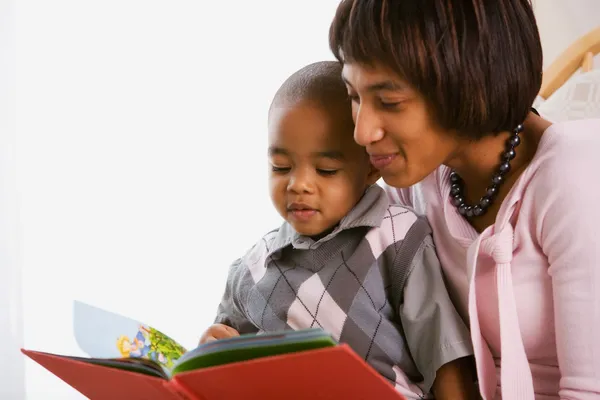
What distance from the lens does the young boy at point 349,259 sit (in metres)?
1.21

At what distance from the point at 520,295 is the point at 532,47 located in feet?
1.29

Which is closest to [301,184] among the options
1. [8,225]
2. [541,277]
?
[541,277]

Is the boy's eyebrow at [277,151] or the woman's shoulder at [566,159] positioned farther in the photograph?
the boy's eyebrow at [277,151]

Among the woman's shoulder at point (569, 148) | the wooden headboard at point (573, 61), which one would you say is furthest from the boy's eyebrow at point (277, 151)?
the wooden headboard at point (573, 61)

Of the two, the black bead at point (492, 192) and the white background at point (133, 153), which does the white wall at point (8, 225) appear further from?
the black bead at point (492, 192)

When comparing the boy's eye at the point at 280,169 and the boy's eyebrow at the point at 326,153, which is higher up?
the boy's eyebrow at the point at 326,153

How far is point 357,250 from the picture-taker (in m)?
1.27

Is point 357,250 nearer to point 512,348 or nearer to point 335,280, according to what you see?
point 335,280

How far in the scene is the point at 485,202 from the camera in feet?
4.08

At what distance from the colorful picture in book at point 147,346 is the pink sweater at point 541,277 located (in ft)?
1.57

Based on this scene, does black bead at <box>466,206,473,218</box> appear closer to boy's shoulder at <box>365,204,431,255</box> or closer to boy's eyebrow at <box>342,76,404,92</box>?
boy's shoulder at <box>365,204,431,255</box>

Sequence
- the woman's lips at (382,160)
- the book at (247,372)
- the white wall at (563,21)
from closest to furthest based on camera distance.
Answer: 1. the book at (247,372)
2. the woman's lips at (382,160)
3. the white wall at (563,21)

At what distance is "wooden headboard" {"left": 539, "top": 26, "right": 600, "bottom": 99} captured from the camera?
5.91 feet

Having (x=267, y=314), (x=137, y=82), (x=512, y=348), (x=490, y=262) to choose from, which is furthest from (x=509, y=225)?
(x=137, y=82)
